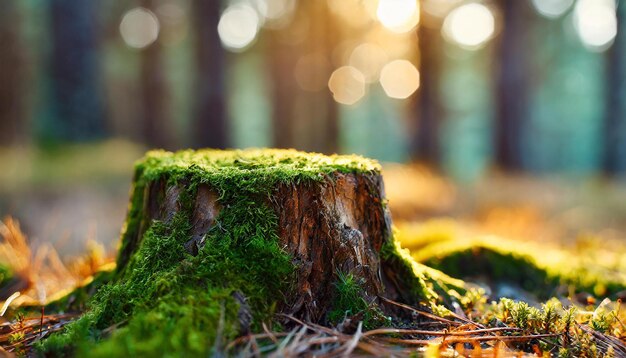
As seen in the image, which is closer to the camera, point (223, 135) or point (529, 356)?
point (529, 356)

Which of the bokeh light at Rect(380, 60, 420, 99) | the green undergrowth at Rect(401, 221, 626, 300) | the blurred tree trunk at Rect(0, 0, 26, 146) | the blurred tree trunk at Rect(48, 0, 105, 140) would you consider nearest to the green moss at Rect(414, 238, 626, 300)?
the green undergrowth at Rect(401, 221, 626, 300)

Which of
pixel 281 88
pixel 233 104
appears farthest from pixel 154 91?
pixel 281 88

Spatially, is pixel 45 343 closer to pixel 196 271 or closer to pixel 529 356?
pixel 196 271

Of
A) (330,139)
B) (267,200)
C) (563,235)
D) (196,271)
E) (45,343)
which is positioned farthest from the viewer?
(330,139)

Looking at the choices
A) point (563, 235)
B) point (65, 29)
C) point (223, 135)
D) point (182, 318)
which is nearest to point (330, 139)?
point (223, 135)

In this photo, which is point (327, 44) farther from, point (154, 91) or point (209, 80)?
point (209, 80)

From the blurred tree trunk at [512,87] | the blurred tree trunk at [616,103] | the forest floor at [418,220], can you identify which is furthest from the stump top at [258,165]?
the blurred tree trunk at [616,103]

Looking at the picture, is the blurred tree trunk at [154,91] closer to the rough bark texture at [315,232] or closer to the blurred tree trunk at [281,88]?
the blurred tree trunk at [281,88]
